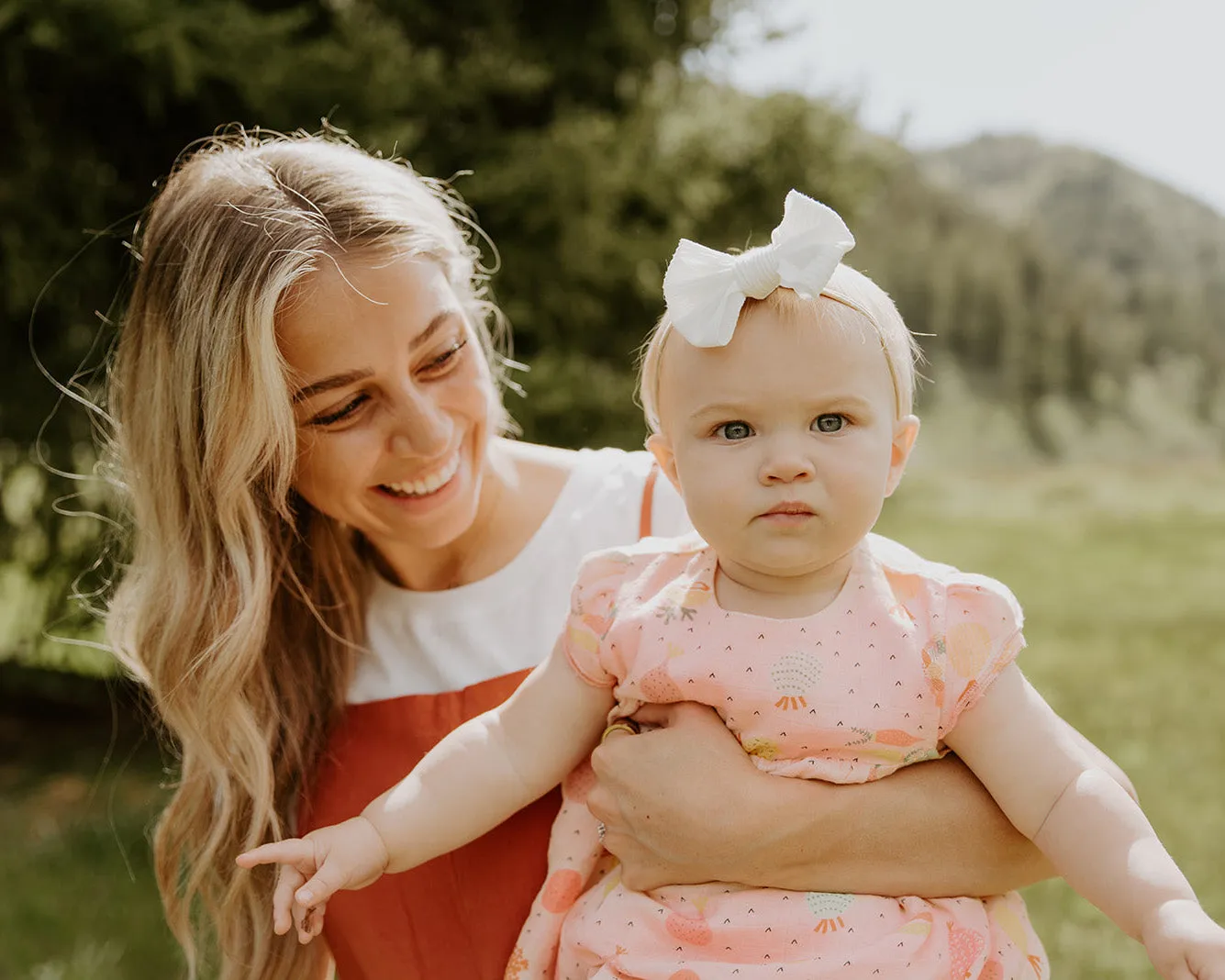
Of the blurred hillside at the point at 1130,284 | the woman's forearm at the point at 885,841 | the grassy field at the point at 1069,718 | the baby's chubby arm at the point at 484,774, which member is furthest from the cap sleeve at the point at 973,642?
the blurred hillside at the point at 1130,284

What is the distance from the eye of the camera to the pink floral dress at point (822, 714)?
1525 mm

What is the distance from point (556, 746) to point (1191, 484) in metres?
10.8

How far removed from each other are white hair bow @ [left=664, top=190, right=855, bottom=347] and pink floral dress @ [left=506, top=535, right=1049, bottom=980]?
35cm

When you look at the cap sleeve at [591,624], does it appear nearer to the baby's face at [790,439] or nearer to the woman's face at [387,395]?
the baby's face at [790,439]

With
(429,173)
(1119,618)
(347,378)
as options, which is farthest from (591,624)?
(1119,618)

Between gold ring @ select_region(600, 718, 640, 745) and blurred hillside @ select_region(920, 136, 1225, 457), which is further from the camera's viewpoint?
blurred hillside @ select_region(920, 136, 1225, 457)

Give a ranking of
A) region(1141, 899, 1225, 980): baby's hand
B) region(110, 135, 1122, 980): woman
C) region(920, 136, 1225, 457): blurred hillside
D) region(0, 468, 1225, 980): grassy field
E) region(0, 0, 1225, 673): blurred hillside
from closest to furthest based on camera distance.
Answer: region(1141, 899, 1225, 980): baby's hand
region(110, 135, 1122, 980): woman
region(0, 468, 1225, 980): grassy field
region(0, 0, 1225, 673): blurred hillside
region(920, 136, 1225, 457): blurred hillside

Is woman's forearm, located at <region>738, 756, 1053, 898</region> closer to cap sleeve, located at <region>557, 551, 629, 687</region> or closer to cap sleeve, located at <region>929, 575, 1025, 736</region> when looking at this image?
cap sleeve, located at <region>929, 575, 1025, 736</region>

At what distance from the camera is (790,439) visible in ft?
4.88

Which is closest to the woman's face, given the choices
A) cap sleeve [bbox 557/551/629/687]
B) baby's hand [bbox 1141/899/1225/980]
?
cap sleeve [bbox 557/551/629/687]

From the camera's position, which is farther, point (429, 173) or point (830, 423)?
point (429, 173)

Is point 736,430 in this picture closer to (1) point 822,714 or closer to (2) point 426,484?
(1) point 822,714

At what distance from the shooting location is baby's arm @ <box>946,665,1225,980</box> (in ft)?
4.28

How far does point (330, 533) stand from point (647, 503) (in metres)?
0.58
